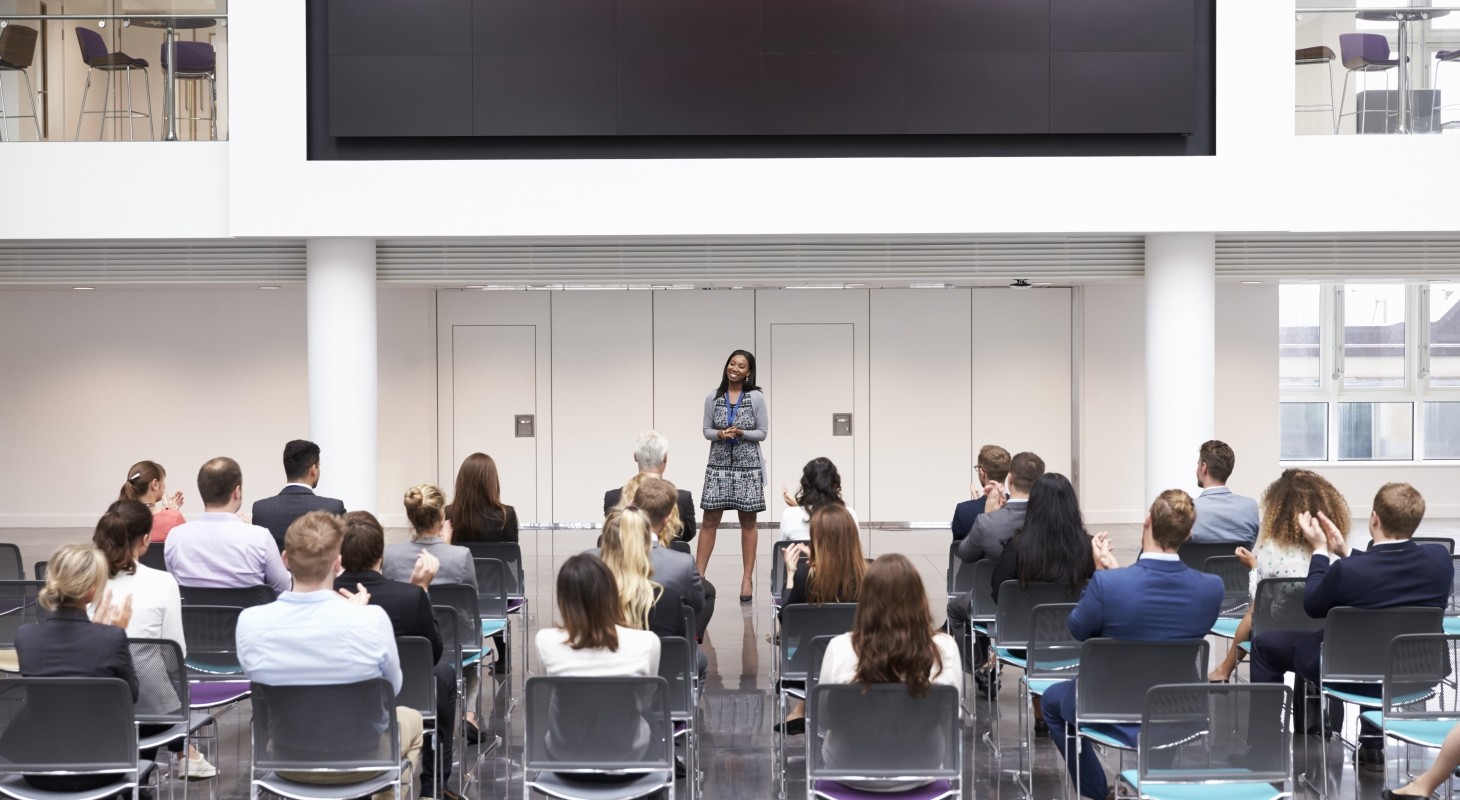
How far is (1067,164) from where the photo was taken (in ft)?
33.7

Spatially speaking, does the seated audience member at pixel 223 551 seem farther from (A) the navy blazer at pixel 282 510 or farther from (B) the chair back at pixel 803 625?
(B) the chair back at pixel 803 625

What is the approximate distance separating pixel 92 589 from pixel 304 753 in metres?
0.92

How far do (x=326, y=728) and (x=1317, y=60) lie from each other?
931 centimetres

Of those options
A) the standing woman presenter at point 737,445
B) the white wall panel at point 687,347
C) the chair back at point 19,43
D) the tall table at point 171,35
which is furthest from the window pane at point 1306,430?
the chair back at point 19,43

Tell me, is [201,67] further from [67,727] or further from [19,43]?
[67,727]

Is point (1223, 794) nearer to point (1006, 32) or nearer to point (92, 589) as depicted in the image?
point (92, 589)

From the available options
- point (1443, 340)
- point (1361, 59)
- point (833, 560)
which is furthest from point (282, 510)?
point (1443, 340)

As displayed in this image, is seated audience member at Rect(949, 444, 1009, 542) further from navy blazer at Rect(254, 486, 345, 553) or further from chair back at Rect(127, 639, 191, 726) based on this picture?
chair back at Rect(127, 639, 191, 726)

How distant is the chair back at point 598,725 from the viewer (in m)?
4.32

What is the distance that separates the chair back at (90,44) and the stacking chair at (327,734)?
26.3ft

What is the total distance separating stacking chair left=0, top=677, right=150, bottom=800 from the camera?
4.33 m

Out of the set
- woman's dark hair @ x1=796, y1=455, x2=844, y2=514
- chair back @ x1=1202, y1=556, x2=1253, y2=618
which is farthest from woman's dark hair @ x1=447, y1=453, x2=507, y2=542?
chair back @ x1=1202, y1=556, x2=1253, y2=618

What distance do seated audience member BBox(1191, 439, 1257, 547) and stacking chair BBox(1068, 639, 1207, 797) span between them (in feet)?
8.43

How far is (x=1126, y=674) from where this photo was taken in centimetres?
479
